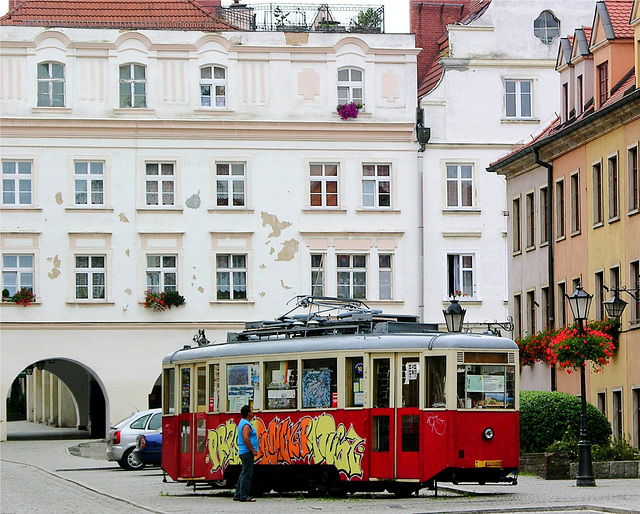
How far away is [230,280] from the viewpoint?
170 feet

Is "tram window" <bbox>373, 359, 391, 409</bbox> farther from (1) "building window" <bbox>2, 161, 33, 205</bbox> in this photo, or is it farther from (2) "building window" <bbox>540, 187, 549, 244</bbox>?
(1) "building window" <bbox>2, 161, 33, 205</bbox>

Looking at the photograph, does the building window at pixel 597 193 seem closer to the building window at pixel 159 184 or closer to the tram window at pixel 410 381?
the tram window at pixel 410 381

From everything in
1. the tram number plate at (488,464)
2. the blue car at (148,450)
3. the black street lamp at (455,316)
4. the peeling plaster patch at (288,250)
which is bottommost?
the blue car at (148,450)

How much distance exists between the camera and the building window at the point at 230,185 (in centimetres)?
5225

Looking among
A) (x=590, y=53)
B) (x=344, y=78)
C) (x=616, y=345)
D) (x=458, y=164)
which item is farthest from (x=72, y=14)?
(x=616, y=345)

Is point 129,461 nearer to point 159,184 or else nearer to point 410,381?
point 410,381

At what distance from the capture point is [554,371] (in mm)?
39844

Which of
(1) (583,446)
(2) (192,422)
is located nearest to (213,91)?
(2) (192,422)

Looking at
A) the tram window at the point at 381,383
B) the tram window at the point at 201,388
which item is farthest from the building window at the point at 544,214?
the tram window at the point at 381,383

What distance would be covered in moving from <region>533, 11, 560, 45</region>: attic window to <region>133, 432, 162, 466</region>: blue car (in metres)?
23.3

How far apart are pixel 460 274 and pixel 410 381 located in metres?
29.4

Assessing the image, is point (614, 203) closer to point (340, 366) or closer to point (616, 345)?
point (616, 345)

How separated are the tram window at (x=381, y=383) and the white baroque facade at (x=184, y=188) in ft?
91.5

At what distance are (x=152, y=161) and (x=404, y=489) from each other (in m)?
29.7
